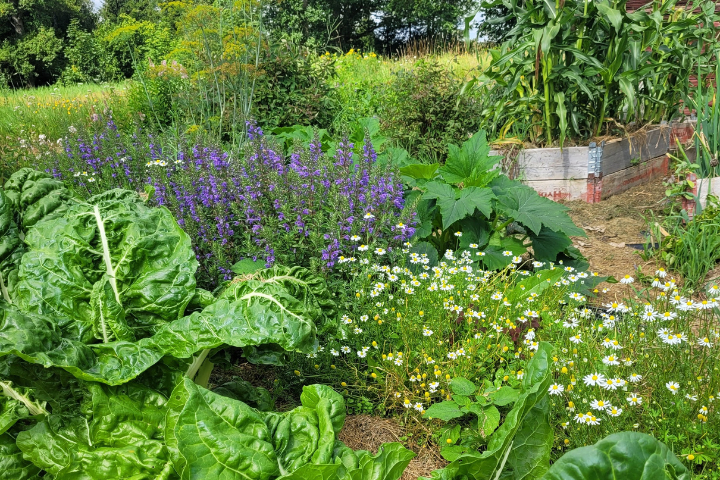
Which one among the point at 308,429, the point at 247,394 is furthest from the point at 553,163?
the point at 308,429

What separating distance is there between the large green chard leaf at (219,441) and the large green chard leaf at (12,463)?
66 cm

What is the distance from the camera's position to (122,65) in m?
22.3

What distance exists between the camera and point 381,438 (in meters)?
2.30

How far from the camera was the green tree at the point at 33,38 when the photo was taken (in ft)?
77.3

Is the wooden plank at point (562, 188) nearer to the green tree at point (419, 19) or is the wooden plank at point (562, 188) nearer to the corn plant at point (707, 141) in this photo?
the corn plant at point (707, 141)

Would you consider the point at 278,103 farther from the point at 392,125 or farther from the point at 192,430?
the point at 192,430

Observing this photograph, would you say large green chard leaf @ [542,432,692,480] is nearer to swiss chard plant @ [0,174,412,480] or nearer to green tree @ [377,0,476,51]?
swiss chard plant @ [0,174,412,480]

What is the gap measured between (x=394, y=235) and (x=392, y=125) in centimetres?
378

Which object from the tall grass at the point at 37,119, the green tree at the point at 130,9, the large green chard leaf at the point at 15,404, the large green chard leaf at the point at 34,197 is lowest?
the large green chard leaf at the point at 15,404

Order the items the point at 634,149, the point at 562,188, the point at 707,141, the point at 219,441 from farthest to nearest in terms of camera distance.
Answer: the point at 634,149 < the point at 562,188 < the point at 707,141 < the point at 219,441

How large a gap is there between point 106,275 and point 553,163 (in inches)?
181

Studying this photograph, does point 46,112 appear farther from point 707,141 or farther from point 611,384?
point 611,384

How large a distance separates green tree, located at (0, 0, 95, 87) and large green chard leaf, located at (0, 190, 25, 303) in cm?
2470

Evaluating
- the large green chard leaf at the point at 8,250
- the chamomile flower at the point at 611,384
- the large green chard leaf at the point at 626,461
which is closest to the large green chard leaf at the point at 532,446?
the chamomile flower at the point at 611,384
